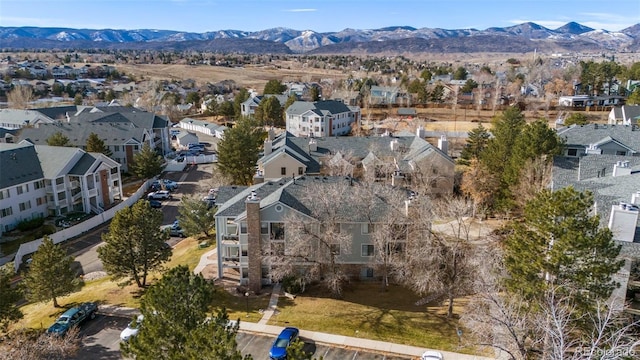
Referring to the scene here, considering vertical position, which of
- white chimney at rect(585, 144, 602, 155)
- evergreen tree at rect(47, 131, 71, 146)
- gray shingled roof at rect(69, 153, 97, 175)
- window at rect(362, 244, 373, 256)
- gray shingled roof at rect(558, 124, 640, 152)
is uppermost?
gray shingled roof at rect(558, 124, 640, 152)

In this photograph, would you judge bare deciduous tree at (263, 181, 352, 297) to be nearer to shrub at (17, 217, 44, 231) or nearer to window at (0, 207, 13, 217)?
shrub at (17, 217, 44, 231)

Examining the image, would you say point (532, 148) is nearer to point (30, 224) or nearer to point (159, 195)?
point (159, 195)

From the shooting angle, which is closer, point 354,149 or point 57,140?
point 354,149

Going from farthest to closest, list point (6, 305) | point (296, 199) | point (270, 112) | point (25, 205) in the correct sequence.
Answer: point (270, 112)
point (25, 205)
point (296, 199)
point (6, 305)

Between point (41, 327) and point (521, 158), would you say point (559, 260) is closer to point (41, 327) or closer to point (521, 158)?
point (521, 158)

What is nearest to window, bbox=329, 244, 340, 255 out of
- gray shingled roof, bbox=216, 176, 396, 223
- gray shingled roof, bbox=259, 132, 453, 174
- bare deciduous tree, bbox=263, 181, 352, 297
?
bare deciduous tree, bbox=263, 181, 352, 297

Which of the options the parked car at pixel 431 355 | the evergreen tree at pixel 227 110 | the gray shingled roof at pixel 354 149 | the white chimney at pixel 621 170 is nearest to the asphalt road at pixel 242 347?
→ the parked car at pixel 431 355

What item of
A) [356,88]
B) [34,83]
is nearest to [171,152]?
[356,88]

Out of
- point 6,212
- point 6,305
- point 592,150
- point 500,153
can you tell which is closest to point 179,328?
point 6,305
